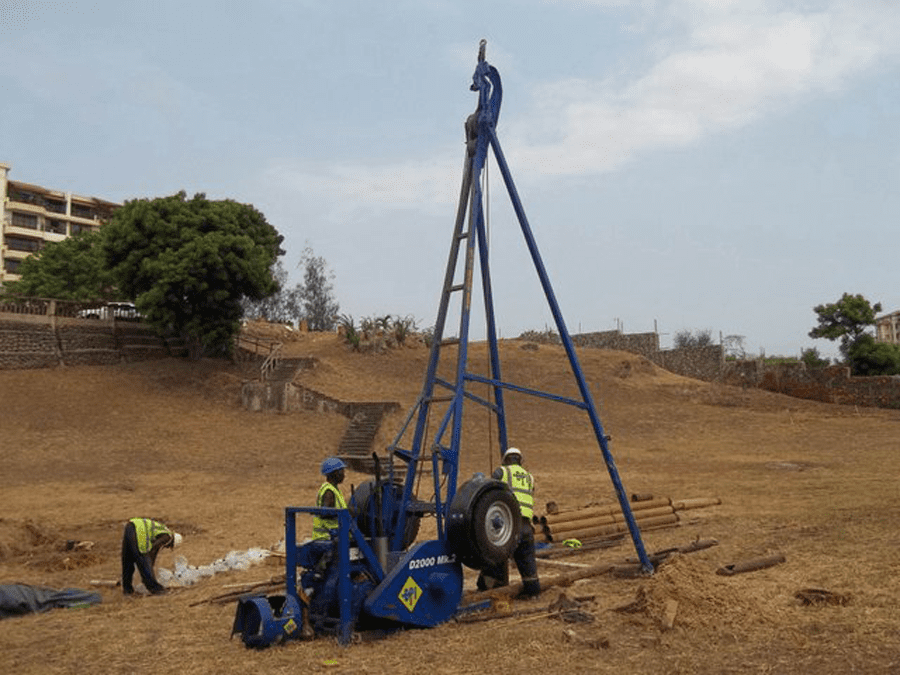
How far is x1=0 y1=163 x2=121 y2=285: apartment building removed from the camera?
7044 cm

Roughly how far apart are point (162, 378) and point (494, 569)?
27.5 m

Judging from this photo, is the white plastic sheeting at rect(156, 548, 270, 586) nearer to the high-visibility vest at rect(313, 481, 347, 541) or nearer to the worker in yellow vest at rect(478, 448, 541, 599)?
the high-visibility vest at rect(313, 481, 347, 541)

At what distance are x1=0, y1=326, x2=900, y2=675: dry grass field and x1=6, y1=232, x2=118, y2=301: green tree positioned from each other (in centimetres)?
1284

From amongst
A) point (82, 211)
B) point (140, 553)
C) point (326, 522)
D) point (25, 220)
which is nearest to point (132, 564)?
point (140, 553)

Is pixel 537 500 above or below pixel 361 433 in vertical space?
below

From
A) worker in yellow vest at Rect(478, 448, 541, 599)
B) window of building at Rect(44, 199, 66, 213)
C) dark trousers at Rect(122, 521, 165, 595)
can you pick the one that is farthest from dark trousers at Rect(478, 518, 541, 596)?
window of building at Rect(44, 199, 66, 213)

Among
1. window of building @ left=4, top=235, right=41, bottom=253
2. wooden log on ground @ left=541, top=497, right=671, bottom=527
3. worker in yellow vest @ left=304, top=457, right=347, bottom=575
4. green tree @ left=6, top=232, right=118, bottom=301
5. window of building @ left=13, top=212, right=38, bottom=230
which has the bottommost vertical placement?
wooden log on ground @ left=541, top=497, right=671, bottom=527

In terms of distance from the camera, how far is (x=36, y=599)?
959 cm

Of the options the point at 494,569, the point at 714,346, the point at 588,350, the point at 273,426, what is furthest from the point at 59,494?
the point at 714,346

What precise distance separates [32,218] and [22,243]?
2.85m

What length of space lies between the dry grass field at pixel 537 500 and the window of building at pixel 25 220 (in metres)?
41.5

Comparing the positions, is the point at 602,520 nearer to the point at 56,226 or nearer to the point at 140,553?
the point at 140,553

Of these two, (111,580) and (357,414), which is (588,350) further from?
(111,580)

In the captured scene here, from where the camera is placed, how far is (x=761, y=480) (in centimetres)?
2042
